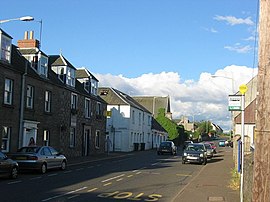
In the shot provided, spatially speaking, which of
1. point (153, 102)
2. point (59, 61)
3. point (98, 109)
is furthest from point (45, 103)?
point (153, 102)

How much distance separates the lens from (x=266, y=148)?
12.6 ft

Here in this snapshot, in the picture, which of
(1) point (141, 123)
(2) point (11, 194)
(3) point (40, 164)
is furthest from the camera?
(1) point (141, 123)

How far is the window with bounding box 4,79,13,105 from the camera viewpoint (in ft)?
86.0

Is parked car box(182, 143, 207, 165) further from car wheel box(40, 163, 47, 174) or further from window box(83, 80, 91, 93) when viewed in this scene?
car wheel box(40, 163, 47, 174)

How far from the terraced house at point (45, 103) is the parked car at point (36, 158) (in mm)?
4788

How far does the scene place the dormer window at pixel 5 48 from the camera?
2586 cm

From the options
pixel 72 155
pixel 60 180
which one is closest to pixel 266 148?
pixel 60 180

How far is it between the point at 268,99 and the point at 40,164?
1818cm

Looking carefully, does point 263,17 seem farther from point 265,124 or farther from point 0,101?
point 0,101

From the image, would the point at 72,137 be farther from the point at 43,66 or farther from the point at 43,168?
the point at 43,168

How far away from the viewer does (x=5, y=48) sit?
26.4m

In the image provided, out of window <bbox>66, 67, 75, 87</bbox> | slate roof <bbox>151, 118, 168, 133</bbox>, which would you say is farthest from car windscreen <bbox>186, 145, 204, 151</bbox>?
slate roof <bbox>151, 118, 168, 133</bbox>

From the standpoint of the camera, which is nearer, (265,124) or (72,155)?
(265,124)

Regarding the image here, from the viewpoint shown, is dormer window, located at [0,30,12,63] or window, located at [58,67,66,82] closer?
dormer window, located at [0,30,12,63]
